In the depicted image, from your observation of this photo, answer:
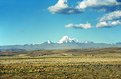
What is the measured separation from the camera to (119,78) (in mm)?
47969

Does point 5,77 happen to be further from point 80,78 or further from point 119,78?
point 119,78

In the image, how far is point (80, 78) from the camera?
159 ft

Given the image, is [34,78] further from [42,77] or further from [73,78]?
[73,78]

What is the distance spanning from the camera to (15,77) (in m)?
49.7

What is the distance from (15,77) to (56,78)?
6370mm

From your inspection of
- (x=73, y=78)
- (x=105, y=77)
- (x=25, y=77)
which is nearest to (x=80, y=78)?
(x=73, y=78)

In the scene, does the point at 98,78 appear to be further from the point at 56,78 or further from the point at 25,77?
the point at 25,77

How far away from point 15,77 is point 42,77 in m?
4.12

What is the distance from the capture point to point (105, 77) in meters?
Result: 50.3

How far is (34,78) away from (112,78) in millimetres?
11494

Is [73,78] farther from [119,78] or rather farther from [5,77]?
[5,77]

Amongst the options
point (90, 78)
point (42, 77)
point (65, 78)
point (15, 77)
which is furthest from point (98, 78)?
point (15, 77)

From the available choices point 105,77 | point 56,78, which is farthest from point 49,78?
point 105,77

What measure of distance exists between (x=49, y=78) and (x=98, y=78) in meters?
7.26
